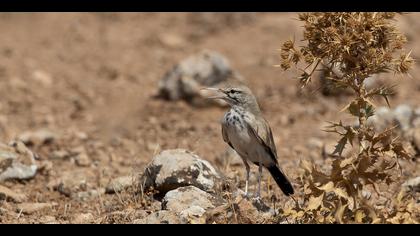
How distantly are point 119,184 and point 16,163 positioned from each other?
1.33m

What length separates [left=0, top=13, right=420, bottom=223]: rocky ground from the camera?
22.6 feet

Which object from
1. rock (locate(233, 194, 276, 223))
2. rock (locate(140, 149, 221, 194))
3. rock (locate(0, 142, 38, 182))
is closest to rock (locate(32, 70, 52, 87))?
rock (locate(0, 142, 38, 182))

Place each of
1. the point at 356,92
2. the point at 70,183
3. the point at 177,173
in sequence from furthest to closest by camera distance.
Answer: the point at 70,183, the point at 177,173, the point at 356,92

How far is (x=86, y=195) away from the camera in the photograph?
25.1 feet

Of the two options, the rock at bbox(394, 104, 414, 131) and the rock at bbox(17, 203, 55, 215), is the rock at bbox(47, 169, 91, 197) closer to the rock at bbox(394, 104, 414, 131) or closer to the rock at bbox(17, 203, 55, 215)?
the rock at bbox(17, 203, 55, 215)

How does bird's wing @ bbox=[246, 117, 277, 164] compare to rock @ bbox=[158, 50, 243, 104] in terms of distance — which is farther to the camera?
rock @ bbox=[158, 50, 243, 104]

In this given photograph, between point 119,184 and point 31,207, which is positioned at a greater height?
point 119,184

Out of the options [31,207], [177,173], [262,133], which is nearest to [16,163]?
[31,207]

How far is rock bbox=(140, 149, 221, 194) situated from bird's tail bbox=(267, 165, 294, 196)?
1.73 feet

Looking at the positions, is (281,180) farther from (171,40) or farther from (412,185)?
(171,40)

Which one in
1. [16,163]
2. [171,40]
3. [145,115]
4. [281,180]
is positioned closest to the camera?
[281,180]

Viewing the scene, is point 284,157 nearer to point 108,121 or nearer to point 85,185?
point 85,185

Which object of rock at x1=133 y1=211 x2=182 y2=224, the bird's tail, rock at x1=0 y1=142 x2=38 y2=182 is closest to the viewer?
rock at x1=133 y1=211 x2=182 y2=224
